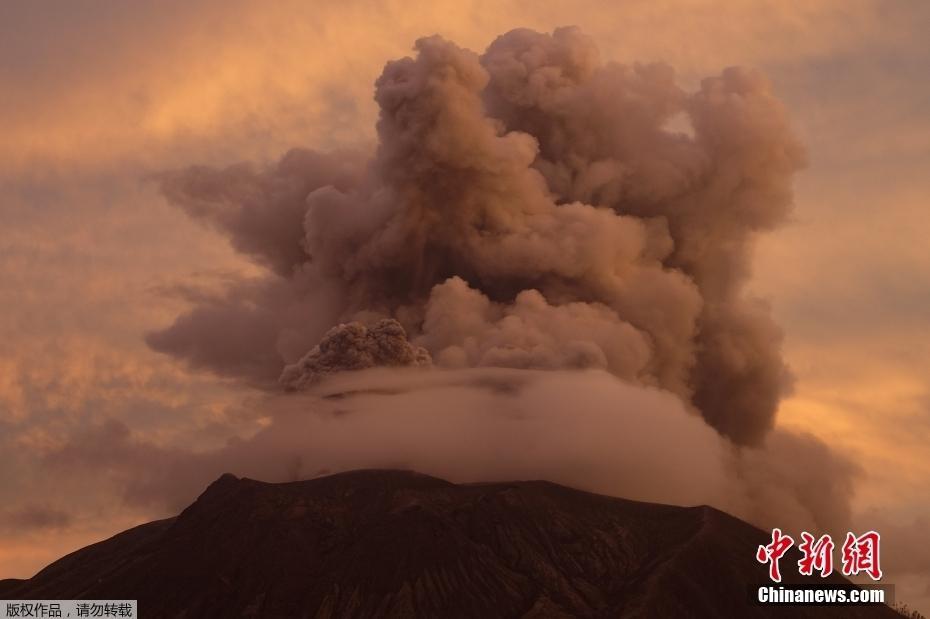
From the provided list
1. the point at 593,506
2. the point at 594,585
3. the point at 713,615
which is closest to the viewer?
the point at 713,615

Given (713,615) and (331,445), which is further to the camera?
(331,445)

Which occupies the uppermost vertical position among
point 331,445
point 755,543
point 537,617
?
point 331,445

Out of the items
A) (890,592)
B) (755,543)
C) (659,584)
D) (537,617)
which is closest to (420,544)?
(537,617)

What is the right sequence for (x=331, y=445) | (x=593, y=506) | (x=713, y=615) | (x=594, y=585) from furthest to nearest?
1. (x=331, y=445)
2. (x=593, y=506)
3. (x=594, y=585)
4. (x=713, y=615)

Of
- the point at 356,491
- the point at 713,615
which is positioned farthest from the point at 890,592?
the point at 356,491

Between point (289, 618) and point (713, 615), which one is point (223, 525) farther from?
point (713, 615)

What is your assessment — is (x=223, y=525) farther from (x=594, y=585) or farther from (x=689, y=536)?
(x=689, y=536)

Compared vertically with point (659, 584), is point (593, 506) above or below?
above
